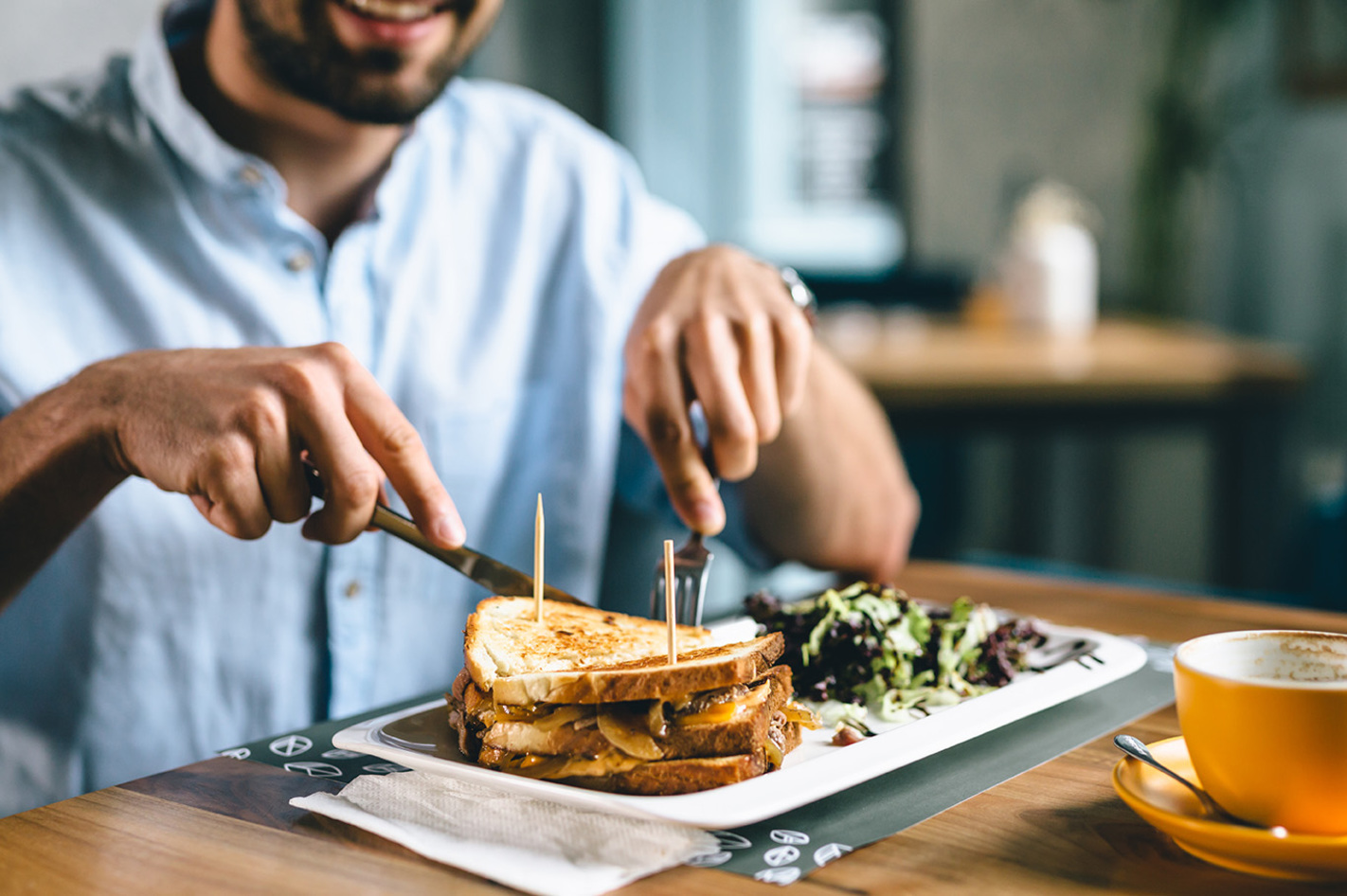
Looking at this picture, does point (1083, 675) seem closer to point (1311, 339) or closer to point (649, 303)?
point (649, 303)

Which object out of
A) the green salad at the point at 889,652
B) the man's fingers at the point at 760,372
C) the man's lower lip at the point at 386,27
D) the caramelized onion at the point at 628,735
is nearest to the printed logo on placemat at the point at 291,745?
the caramelized onion at the point at 628,735

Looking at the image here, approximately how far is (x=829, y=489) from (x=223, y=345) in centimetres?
80

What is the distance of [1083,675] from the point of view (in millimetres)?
855

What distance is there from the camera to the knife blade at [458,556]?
34.2 inches

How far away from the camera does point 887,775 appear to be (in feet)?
2.45

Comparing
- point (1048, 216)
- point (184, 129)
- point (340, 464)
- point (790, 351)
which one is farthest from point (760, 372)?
point (1048, 216)

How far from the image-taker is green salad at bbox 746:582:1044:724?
0.87 meters

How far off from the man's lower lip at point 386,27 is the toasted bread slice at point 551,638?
0.80 meters

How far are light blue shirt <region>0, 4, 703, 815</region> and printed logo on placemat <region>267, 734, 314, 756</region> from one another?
56 centimetres

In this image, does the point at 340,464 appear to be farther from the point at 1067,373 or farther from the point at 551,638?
the point at 1067,373

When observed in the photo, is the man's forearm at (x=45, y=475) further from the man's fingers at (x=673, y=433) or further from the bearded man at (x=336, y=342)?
the man's fingers at (x=673, y=433)

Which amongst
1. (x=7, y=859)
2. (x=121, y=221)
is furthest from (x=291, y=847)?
(x=121, y=221)

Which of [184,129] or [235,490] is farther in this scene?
[184,129]

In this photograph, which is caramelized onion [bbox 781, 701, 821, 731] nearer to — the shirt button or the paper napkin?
the paper napkin
